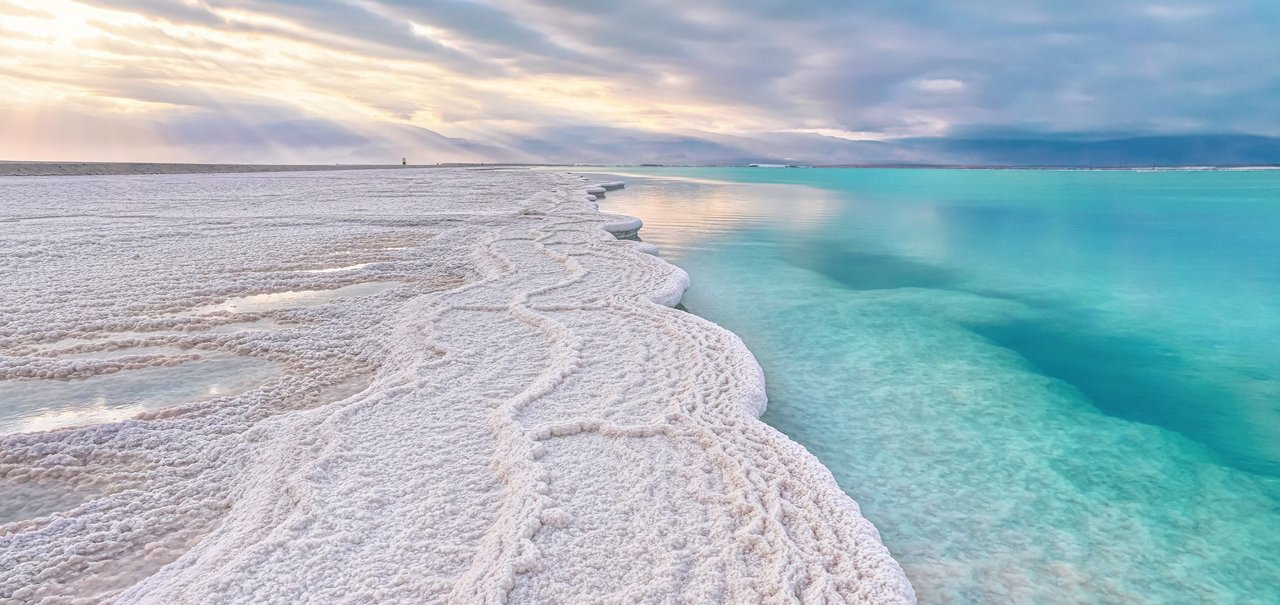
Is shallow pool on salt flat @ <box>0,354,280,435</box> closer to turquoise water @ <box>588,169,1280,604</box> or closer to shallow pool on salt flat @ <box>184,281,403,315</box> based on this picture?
shallow pool on salt flat @ <box>184,281,403,315</box>

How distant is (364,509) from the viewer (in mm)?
3395

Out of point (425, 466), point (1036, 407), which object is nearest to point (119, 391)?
point (425, 466)

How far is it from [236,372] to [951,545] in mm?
5614

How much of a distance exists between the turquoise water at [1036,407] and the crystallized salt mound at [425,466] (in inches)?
33.7

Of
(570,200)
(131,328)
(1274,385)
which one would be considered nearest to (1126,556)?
(1274,385)

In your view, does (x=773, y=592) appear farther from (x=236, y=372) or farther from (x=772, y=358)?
(x=236, y=372)

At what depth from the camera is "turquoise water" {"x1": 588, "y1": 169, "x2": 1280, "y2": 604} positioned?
3.71 meters

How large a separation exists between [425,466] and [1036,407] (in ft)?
17.3

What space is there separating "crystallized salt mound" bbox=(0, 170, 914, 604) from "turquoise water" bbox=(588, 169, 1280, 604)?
33.7 inches

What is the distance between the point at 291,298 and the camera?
27.3ft

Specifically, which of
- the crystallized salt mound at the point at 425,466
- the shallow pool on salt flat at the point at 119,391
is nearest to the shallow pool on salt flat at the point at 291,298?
the crystallized salt mound at the point at 425,466

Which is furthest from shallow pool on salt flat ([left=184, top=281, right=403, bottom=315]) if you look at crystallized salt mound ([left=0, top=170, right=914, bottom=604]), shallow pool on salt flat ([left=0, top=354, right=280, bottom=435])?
shallow pool on salt flat ([left=0, top=354, right=280, bottom=435])

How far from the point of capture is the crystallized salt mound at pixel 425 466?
2914 mm

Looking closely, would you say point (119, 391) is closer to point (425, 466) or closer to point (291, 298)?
point (425, 466)
